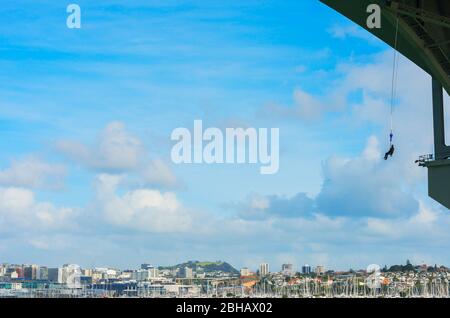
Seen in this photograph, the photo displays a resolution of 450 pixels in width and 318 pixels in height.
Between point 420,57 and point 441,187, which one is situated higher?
point 420,57

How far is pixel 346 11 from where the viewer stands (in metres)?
31.1

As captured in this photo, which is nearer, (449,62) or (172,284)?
(172,284)

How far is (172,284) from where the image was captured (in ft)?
44.1
